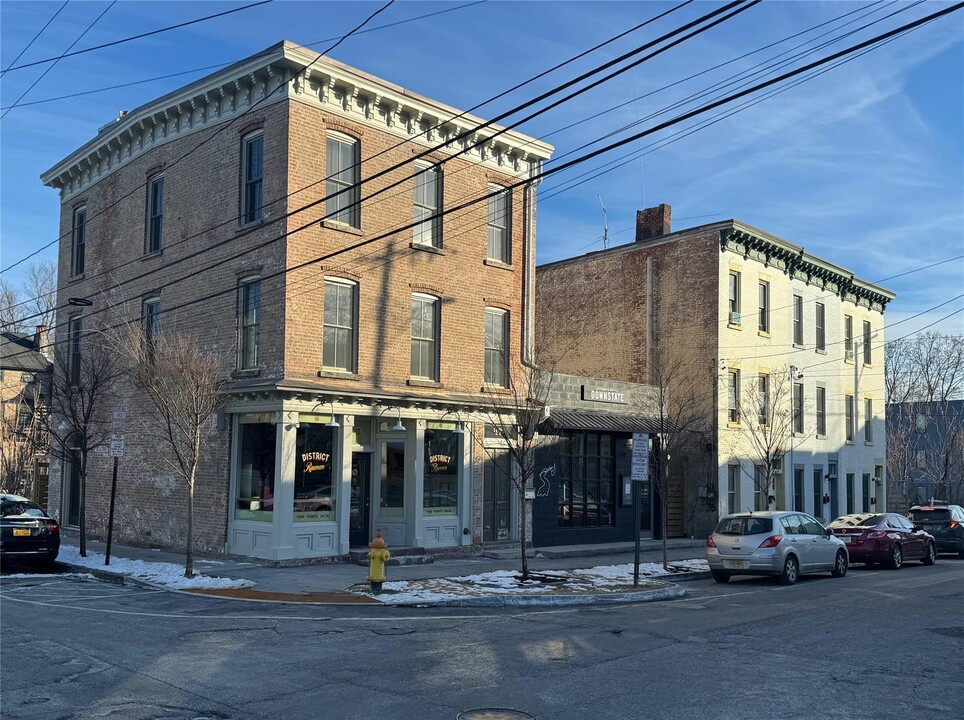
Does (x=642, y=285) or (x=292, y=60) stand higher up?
(x=292, y=60)

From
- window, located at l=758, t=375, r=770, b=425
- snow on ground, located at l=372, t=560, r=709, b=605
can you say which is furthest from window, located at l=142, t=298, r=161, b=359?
window, located at l=758, t=375, r=770, b=425

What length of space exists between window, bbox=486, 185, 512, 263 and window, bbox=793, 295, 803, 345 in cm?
1568

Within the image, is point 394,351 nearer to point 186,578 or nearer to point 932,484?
point 186,578

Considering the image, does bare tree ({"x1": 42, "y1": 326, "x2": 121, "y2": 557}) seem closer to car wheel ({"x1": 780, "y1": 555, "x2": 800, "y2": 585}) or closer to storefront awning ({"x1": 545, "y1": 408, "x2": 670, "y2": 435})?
storefront awning ({"x1": 545, "y1": 408, "x2": 670, "y2": 435})

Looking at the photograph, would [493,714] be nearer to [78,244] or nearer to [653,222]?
[78,244]

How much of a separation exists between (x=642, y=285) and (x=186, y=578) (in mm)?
20794

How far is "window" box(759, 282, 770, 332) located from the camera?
110 feet

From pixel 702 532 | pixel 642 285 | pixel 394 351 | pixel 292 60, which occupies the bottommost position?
pixel 702 532

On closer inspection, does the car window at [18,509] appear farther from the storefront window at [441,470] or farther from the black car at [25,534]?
the storefront window at [441,470]

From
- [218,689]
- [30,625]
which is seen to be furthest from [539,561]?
[218,689]

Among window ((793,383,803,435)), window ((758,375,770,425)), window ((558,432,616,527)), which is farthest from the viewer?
window ((793,383,803,435))

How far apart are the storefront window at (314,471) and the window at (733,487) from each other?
16.3 metres

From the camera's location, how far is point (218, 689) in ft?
28.2

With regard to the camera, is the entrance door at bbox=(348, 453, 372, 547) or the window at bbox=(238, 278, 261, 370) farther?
the entrance door at bbox=(348, 453, 372, 547)
